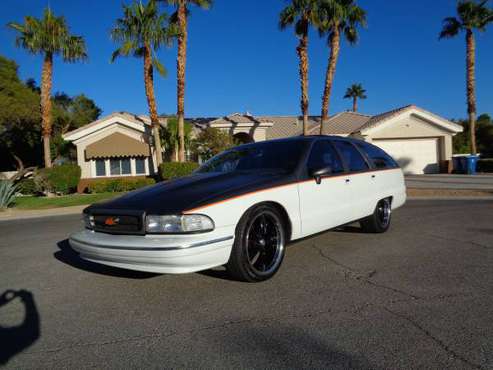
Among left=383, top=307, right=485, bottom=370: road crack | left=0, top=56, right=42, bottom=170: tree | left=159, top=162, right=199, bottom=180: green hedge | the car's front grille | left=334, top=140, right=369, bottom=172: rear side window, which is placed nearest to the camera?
left=383, top=307, right=485, bottom=370: road crack

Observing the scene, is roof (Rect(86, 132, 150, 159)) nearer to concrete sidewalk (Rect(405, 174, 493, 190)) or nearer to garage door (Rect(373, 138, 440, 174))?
garage door (Rect(373, 138, 440, 174))

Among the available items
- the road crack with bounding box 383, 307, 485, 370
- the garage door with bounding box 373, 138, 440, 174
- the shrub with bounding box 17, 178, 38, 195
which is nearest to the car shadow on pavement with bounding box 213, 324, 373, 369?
the road crack with bounding box 383, 307, 485, 370

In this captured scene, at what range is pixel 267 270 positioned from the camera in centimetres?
374

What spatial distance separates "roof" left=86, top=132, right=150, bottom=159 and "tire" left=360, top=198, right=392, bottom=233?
61.9 ft

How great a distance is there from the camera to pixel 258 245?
3678 millimetres

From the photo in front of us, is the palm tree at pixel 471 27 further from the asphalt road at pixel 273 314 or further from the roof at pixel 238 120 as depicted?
the asphalt road at pixel 273 314

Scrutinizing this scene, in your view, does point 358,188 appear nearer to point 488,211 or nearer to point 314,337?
point 314,337

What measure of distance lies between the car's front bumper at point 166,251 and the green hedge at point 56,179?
16930mm

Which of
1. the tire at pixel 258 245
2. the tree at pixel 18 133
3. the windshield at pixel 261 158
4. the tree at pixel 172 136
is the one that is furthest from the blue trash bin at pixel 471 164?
the tree at pixel 18 133

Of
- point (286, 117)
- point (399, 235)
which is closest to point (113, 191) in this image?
point (399, 235)

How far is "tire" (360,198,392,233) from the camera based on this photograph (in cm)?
570

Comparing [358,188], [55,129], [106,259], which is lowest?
[106,259]

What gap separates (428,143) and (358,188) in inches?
880

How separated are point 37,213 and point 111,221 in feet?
32.9
